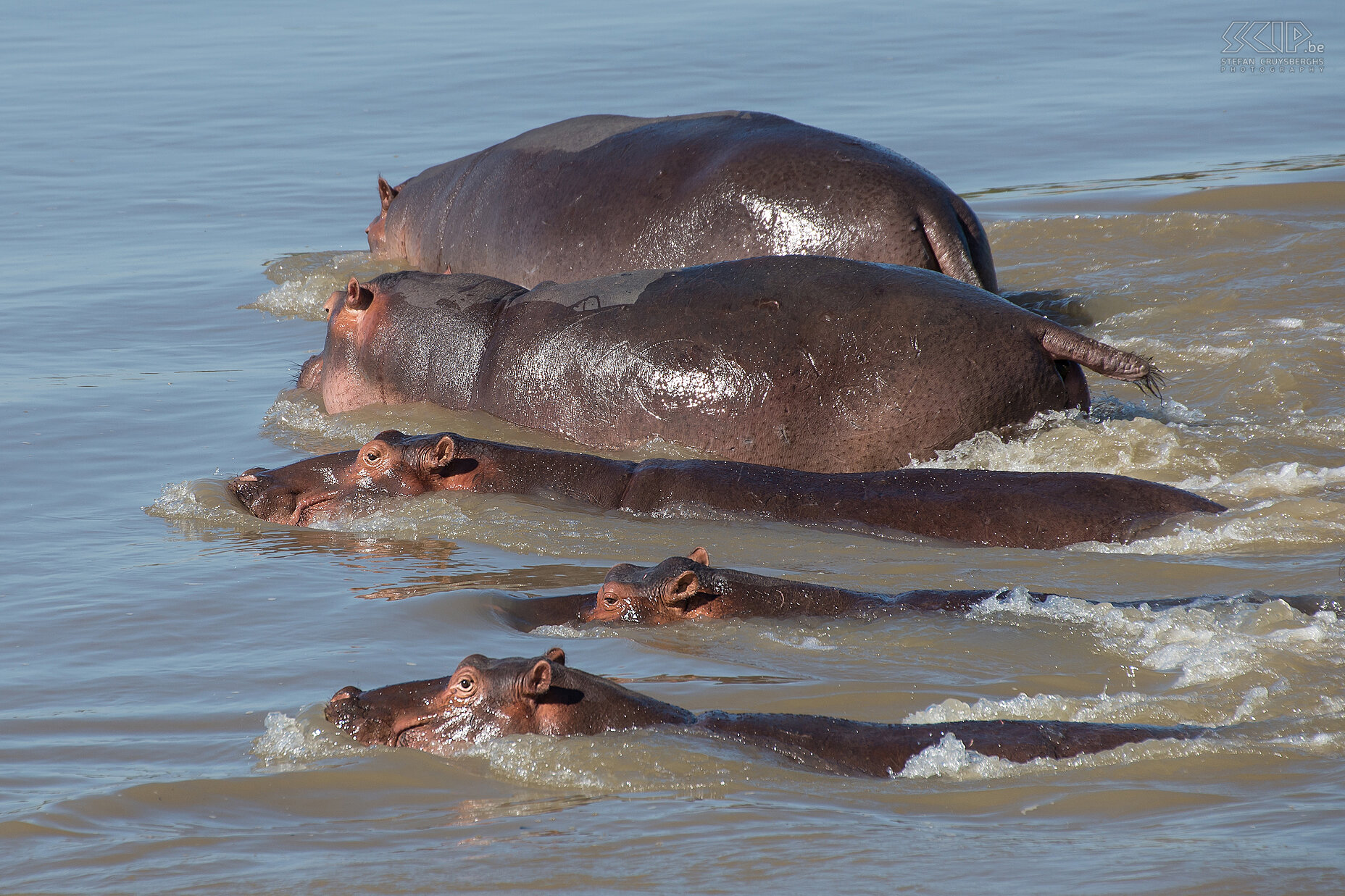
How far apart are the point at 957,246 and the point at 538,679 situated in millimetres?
4632

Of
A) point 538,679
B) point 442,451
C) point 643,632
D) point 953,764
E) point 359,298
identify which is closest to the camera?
point 953,764

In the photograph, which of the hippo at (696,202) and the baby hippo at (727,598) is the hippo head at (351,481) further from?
the hippo at (696,202)

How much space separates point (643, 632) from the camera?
16.2ft

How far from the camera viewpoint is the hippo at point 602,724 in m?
3.84

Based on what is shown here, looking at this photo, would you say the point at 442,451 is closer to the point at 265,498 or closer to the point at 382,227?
the point at 265,498

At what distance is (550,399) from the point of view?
7480 millimetres

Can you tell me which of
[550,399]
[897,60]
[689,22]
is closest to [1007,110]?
[897,60]

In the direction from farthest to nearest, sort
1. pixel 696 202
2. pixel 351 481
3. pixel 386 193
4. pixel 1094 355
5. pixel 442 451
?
pixel 386 193
pixel 696 202
pixel 1094 355
pixel 351 481
pixel 442 451

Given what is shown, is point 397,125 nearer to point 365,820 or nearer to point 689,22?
point 689,22

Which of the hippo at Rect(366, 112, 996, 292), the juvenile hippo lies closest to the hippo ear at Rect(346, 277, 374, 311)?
the hippo at Rect(366, 112, 996, 292)

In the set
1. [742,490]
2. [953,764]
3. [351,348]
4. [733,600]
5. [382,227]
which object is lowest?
[953,764]

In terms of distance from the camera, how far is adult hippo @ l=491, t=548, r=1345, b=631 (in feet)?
16.1

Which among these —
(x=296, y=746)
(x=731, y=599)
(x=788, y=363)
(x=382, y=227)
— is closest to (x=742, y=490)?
(x=788, y=363)

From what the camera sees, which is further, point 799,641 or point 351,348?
point 351,348
